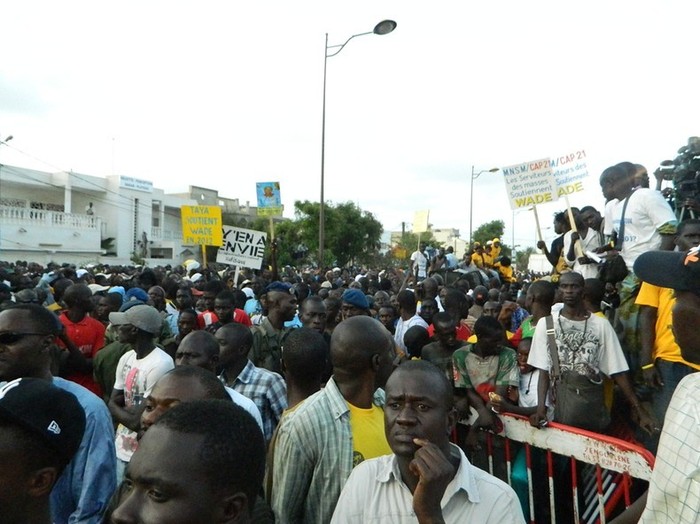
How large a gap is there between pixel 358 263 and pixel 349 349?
3591 cm

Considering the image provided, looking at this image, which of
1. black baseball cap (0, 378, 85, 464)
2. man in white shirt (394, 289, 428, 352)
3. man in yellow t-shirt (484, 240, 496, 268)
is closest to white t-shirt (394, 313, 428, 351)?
man in white shirt (394, 289, 428, 352)

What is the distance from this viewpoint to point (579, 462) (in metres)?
3.60

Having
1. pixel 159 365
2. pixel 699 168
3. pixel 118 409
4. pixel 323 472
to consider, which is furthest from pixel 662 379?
pixel 118 409

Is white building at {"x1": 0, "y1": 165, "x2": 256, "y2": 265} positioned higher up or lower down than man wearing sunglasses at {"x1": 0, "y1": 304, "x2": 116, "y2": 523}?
higher up

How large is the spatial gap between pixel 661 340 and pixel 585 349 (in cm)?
54

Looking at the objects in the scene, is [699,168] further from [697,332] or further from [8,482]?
[8,482]

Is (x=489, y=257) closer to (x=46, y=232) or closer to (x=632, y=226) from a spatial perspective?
(x=632, y=226)

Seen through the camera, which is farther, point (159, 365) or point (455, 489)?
point (159, 365)

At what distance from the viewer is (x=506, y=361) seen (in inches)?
165

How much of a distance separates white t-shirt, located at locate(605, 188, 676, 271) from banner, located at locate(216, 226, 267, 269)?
658cm

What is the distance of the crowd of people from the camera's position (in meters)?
1.61

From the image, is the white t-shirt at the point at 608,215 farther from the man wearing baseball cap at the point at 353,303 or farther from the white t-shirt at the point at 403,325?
the man wearing baseball cap at the point at 353,303

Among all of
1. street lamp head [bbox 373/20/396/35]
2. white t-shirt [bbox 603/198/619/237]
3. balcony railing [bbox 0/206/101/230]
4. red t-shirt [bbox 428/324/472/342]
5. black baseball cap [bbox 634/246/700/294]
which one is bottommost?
red t-shirt [bbox 428/324/472/342]

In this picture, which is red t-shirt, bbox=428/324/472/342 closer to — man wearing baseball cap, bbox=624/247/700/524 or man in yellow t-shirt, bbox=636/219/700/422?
man in yellow t-shirt, bbox=636/219/700/422
